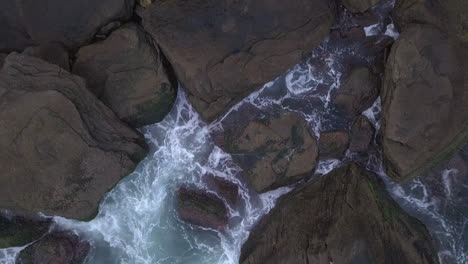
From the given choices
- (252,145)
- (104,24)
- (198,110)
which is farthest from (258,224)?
(104,24)

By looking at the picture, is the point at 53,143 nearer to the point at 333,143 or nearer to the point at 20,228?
the point at 20,228

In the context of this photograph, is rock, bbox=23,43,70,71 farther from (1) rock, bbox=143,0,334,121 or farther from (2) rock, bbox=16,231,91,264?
(2) rock, bbox=16,231,91,264

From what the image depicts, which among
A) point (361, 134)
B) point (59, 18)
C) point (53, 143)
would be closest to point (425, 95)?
point (361, 134)

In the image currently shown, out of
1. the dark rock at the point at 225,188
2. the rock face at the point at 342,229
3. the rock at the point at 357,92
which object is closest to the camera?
the rock face at the point at 342,229

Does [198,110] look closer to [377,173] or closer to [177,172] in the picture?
[177,172]

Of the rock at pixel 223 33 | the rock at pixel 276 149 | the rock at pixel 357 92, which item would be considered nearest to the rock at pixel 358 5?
the rock at pixel 223 33

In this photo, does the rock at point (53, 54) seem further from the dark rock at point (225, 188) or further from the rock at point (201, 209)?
the dark rock at point (225, 188)
